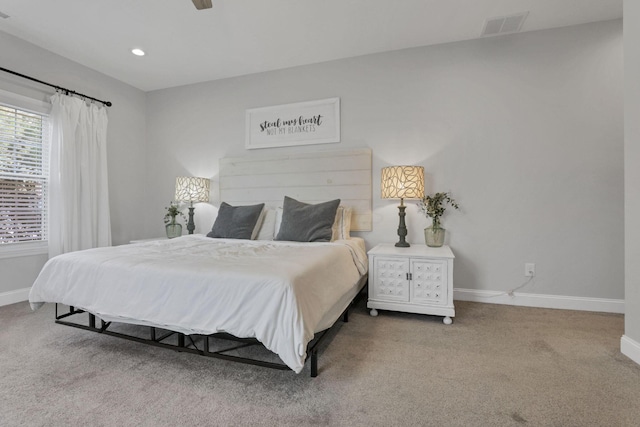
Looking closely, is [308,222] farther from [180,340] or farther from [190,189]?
[190,189]

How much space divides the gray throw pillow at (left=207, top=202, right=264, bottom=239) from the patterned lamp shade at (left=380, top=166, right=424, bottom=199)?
1426 millimetres

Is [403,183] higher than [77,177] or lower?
lower

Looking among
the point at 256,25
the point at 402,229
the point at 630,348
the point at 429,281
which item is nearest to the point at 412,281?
the point at 429,281

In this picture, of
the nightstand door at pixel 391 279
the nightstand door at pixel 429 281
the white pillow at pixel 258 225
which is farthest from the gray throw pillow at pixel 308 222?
the nightstand door at pixel 429 281

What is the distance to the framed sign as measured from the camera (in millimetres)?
3484

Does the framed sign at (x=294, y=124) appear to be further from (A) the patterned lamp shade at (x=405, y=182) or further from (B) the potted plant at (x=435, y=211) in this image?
(B) the potted plant at (x=435, y=211)

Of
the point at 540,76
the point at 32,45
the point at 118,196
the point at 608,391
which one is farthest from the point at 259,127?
the point at 608,391

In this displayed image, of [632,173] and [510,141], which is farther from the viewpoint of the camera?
[510,141]

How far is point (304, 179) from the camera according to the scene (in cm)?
356

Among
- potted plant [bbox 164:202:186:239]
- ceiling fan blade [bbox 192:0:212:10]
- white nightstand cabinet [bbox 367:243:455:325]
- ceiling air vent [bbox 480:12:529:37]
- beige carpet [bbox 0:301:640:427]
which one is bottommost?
beige carpet [bbox 0:301:640:427]

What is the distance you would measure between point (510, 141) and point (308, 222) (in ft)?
7.07

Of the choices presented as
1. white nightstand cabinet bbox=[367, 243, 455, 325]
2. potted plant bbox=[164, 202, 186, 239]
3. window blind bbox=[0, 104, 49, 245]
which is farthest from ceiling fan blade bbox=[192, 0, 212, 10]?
Answer: potted plant bbox=[164, 202, 186, 239]

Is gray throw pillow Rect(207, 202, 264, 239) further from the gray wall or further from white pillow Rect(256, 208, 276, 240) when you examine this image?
the gray wall

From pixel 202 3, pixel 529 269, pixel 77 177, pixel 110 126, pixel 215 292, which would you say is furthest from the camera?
pixel 110 126
